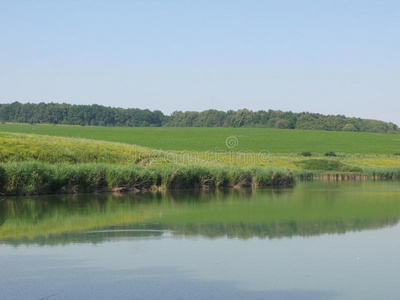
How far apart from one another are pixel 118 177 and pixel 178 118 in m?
89.7

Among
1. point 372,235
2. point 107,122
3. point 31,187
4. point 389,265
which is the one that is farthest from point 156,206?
point 107,122

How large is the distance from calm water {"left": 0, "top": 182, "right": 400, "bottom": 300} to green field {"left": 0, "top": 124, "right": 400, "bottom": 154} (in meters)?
39.5

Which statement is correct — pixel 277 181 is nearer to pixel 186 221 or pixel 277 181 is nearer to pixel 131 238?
pixel 186 221

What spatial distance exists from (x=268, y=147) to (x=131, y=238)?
167 feet

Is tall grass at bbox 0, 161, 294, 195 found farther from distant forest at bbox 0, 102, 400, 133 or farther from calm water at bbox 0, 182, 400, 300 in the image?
distant forest at bbox 0, 102, 400, 133

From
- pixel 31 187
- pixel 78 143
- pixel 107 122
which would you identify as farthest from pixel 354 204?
pixel 107 122

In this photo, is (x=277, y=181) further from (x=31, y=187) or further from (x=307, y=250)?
(x=307, y=250)

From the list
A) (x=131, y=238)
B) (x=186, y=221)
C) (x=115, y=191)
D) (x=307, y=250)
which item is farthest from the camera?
(x=115, y=191)

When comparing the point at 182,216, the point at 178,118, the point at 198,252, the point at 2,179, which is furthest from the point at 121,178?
the point at 178,118

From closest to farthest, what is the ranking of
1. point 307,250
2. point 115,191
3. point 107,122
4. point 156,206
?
1. point 307,250
2. point 156,206
3. point 115,191
4. point 107,122

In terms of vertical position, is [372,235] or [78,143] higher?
[78,143]

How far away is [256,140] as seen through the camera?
68.2 meters

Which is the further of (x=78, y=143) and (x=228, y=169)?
(x=78, y=143)

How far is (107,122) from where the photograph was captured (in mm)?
97938
